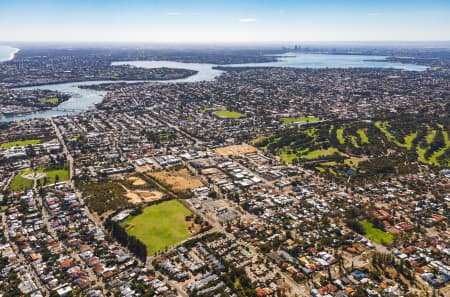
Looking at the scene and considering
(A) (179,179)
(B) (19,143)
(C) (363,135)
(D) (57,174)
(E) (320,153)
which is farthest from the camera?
(C) (363,135)

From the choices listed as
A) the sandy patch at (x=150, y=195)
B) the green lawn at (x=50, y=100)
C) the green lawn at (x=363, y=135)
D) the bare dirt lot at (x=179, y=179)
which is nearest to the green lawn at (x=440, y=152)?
the green lawn at (x=363, y=135)

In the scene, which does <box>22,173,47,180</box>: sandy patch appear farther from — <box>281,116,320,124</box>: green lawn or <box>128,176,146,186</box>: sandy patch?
<box>281,116,320,124</box>: green lawn

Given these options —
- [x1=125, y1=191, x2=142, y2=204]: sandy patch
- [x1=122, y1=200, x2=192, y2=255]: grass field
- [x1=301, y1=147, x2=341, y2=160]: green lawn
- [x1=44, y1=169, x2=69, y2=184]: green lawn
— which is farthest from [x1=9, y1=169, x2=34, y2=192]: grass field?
[x1=301, y1=147, x2=341, y2=160]: green lawn

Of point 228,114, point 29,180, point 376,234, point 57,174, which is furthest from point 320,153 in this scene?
point 29,180

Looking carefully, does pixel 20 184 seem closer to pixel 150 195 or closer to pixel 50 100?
pixel 150 195

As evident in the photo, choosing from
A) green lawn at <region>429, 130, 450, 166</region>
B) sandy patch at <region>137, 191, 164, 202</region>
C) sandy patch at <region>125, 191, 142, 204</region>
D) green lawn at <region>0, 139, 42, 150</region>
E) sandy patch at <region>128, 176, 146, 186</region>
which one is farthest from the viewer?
green lawn at <region>0, 139, 42, 150</region>

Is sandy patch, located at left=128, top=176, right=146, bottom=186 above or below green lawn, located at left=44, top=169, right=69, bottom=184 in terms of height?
above
